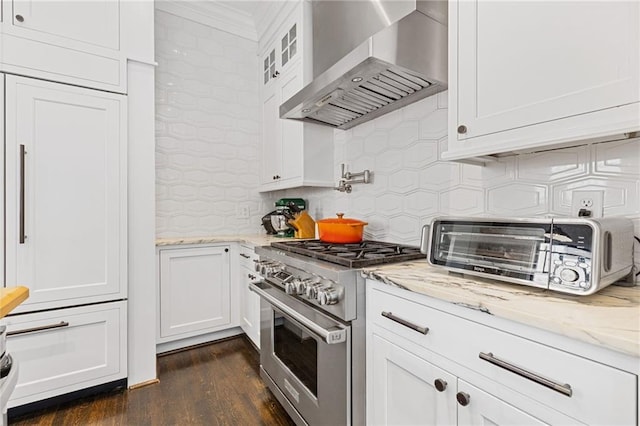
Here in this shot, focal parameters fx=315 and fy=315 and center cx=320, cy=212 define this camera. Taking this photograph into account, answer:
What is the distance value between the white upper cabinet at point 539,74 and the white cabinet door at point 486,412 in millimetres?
746

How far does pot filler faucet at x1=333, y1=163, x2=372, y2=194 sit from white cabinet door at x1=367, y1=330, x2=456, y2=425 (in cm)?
115

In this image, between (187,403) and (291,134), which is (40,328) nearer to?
(187,403)

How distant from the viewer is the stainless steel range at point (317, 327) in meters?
1.25

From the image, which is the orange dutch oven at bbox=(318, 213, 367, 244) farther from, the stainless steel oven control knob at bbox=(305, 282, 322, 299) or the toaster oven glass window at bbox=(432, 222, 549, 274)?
the toaster oven glass window at bbox=(432, 222, 549, 274)

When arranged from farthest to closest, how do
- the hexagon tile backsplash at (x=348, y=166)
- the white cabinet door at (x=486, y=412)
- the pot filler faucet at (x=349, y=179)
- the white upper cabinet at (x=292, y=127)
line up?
the white upper cabinet at (x=292, y=127), the pot filler faucet at (x=349, y=179), the hexagon tile backsplash at (x=348, y=166), the white cabinet door at (x=486, y=412)

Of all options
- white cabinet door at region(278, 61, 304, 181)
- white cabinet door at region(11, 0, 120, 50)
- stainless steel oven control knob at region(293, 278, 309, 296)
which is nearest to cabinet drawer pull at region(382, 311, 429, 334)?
stainless steel oven control knob at region(293, 278, 309, 296)

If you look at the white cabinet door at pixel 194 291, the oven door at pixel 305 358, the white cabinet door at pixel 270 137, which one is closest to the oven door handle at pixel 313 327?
the oven door at pixel 305 358

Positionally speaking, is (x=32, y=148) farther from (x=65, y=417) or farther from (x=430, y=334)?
(x=430, y=334)

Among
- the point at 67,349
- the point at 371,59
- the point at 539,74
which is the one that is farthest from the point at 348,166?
the point at 67,349

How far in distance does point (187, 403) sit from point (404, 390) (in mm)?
1405

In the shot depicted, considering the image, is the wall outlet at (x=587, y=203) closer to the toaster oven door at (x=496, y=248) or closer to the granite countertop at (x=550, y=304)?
the granite countertop at (x=550, y=304)

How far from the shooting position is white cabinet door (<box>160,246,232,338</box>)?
2.44m

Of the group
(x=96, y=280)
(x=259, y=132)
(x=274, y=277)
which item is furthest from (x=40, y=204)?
(x=259, y=132)

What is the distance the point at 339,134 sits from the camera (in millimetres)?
2410
